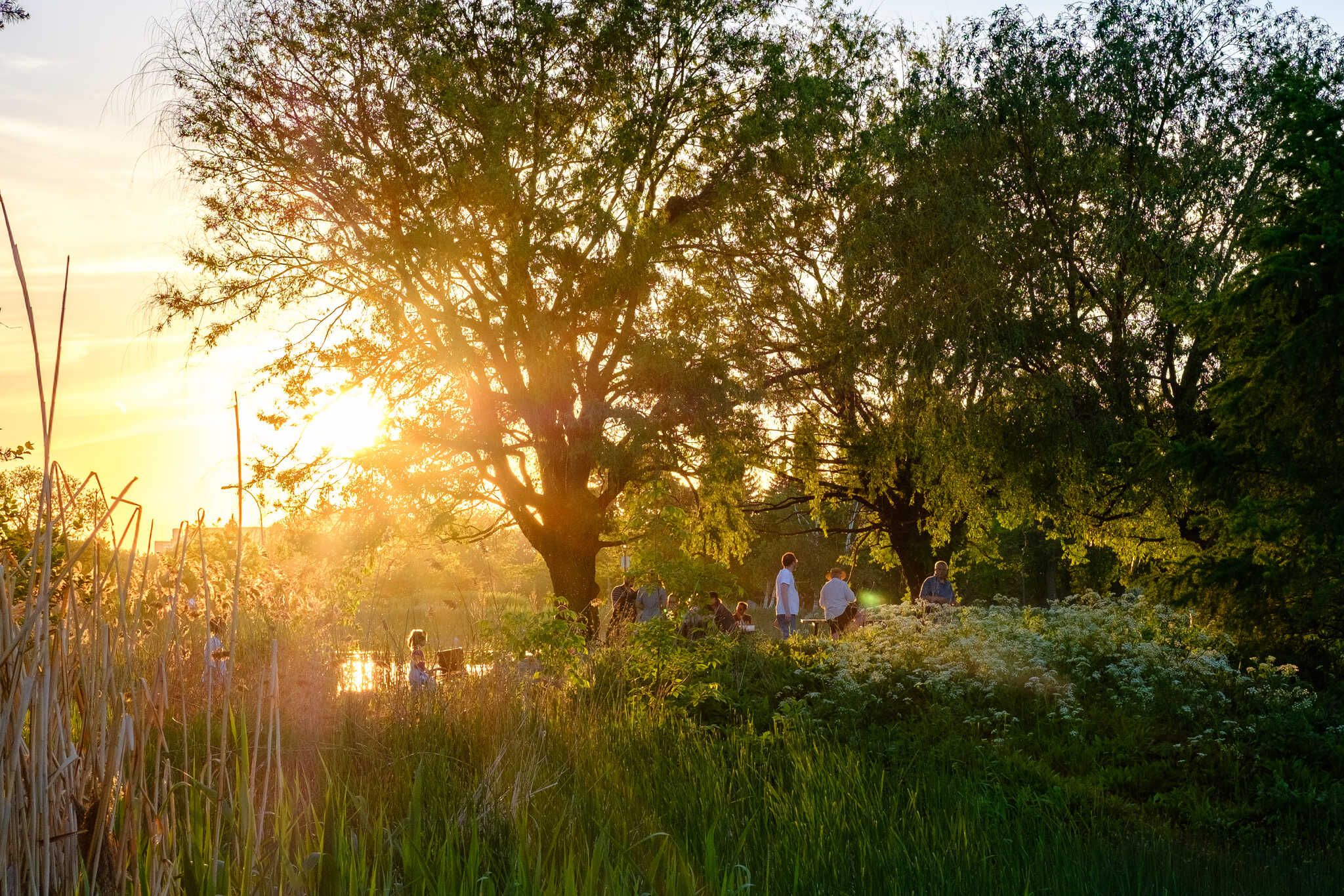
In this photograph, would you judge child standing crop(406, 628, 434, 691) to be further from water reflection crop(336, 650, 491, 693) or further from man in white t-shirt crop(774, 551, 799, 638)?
man in white t-shirt crop(774, 551, 799, 638)

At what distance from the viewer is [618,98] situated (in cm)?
1791

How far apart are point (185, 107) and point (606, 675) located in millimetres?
13025

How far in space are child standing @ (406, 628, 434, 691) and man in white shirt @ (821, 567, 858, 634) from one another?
11194 millimetres

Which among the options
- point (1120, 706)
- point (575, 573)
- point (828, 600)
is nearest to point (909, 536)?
point (828, 600)

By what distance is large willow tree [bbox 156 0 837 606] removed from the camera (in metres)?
16.5

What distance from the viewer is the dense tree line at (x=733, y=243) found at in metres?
16.8

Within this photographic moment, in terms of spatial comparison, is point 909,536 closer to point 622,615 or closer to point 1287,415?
point 622,615

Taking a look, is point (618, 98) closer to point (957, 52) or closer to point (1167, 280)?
point (957, 52)

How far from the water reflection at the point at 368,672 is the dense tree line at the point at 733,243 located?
9.70m

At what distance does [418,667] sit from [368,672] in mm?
296

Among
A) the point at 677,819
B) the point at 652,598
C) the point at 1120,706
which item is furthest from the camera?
the point at 652,598

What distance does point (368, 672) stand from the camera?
6.64m

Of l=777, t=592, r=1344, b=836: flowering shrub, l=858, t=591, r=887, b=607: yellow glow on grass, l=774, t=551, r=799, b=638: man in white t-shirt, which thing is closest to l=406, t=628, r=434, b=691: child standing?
l=777, t=592, r=1344, b=836: flowering shrub

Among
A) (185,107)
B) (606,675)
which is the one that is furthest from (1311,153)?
(185,107)
